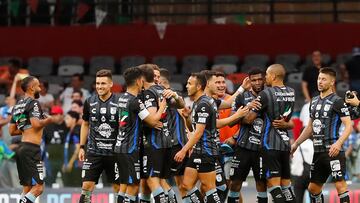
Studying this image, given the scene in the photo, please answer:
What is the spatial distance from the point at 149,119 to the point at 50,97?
885 centimetres

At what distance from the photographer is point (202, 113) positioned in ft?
53.9

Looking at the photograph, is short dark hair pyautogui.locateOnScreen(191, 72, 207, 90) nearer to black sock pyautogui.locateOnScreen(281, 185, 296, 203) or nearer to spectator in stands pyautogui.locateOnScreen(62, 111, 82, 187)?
black sock pyautogui.locateOnScreen(281, 185, 296, 203)

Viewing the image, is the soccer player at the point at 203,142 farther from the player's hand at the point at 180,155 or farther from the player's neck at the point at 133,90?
the player's neck at the point at 133,90

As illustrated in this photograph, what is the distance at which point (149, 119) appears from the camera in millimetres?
16453

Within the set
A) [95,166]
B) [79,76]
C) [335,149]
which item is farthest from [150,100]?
[79,76]

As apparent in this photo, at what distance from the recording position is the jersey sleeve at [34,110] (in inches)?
688

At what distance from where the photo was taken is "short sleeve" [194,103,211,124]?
1642 cm

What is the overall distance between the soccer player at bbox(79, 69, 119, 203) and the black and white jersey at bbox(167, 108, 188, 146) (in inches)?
34.0

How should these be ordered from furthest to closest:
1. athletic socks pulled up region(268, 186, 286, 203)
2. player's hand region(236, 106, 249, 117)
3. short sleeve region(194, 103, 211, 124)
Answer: athletic socks pulled up region(268, 186, 286, 203)
player's hand region(236, 106, 249, 117)
short sleeve region(194, 103, 211, 124)

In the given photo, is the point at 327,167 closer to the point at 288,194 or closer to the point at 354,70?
the point at 288,194

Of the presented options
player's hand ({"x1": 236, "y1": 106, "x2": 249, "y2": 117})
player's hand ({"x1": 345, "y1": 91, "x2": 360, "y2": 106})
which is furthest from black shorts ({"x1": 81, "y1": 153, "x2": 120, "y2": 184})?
player's hand ({"x1": 345, "y1": 91, "x2": 360, "y2": 106})

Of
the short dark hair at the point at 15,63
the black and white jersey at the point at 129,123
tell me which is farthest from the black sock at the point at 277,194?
the short dark hair at the point at 15,63

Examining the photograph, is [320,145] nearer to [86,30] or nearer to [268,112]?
[268,112]

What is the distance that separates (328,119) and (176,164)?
245 centimetres
